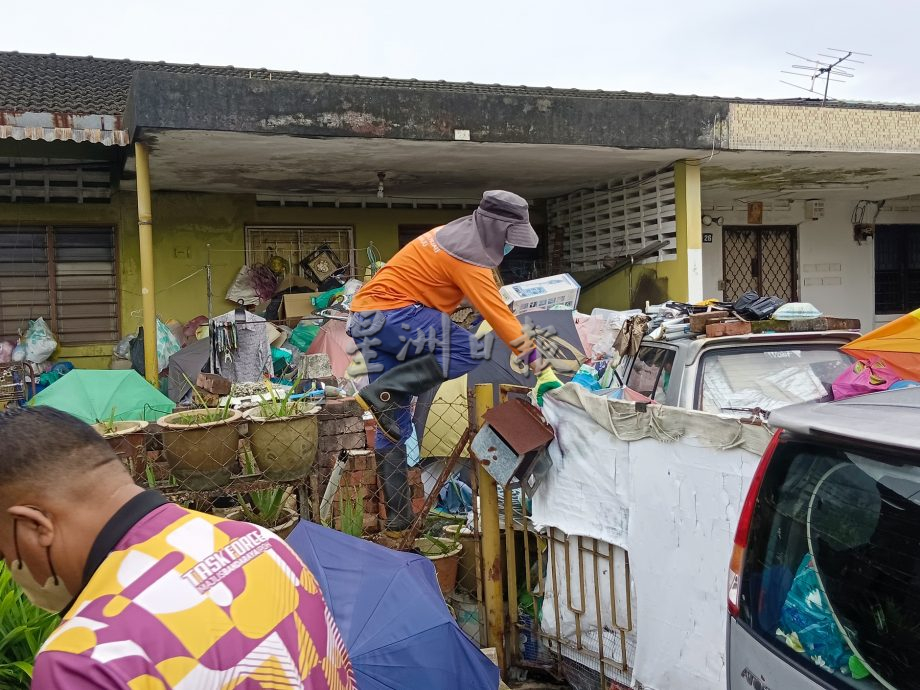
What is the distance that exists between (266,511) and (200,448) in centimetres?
61

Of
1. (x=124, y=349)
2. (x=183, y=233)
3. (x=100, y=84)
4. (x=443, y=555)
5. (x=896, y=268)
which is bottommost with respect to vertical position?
(x=443, y=555)

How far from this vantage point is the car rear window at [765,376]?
13.2 feet

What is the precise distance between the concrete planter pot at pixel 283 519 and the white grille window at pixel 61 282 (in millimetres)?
6224

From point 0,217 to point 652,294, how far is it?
7768mm

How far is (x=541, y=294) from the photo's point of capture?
765cm

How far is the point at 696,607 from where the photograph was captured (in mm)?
2672

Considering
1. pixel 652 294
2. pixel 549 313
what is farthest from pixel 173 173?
pixel 652 294

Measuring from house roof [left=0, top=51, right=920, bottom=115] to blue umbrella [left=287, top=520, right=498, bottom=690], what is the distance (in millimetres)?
5007

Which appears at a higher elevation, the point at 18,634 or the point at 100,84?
the point at 100,84

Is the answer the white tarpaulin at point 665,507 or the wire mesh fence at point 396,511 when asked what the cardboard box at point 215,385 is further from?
the white tarpaulin at point 665,507

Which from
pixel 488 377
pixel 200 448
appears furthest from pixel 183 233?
pixel 200 448

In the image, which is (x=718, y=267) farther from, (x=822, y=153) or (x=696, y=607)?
(x=696, y=607)

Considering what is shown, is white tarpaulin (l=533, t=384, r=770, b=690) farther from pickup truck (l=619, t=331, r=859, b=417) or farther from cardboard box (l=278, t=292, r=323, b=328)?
cardboard box (l=278, t=292, r=323, b=328)

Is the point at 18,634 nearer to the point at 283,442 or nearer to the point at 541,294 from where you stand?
the point at 283,442
